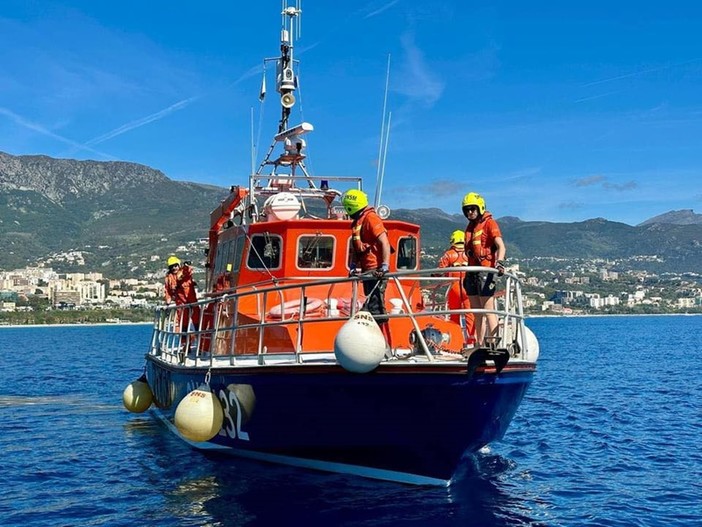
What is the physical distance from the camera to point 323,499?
9422mm

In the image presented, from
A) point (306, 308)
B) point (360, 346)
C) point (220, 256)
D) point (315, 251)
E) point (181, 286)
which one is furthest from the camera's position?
point (181, 286)

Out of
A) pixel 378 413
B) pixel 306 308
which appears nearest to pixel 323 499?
pixel 378 413

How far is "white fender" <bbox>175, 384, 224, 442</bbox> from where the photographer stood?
10383 mm

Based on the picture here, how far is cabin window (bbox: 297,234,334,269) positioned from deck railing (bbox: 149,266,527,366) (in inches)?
11.4

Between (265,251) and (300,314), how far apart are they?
2732 mm

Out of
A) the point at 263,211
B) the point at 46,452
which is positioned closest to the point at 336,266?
the point at 263,211

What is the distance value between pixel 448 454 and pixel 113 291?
6675 inches

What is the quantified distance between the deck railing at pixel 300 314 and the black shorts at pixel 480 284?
180 mm

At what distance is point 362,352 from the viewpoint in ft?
27.7

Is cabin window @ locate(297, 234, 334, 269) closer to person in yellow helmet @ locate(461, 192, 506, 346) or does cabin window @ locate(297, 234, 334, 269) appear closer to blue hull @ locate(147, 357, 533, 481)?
blue hull @ locate(147, 357, 533, 481)

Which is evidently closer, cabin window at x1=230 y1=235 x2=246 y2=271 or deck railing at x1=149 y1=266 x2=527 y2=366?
deck railing at x1=149 y1=266 x2=527 y2=366

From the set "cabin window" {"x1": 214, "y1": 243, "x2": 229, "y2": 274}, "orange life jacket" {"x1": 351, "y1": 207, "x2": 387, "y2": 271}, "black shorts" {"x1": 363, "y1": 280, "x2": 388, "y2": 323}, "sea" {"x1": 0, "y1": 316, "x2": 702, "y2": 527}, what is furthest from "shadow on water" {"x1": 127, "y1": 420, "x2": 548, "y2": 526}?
"cabin window" {"x1": 214, "y1": 243, "x2": 229, "y2": 274}

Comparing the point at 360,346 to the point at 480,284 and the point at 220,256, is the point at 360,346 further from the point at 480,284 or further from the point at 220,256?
the point at 220,256

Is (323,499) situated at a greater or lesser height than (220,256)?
lesser
